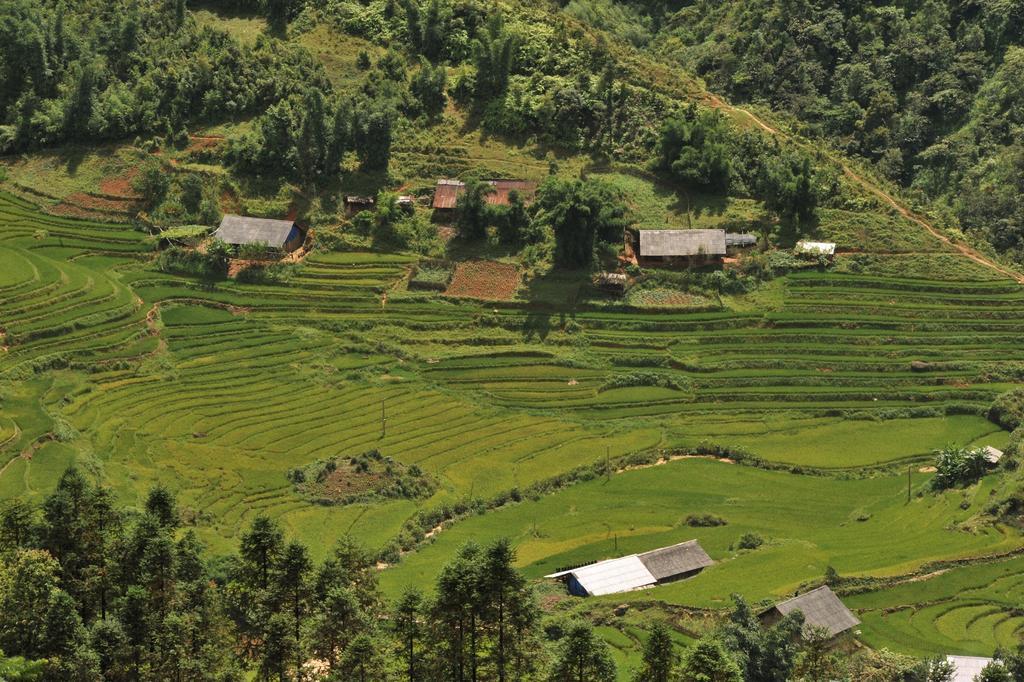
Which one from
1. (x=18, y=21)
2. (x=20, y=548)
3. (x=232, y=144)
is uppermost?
(x=18, y=21)

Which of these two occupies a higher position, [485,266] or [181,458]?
[485,266]

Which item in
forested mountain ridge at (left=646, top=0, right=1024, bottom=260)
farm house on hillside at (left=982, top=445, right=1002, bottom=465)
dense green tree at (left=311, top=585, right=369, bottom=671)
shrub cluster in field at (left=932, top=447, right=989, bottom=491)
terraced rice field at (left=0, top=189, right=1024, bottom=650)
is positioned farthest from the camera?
forested mountain ridge at (left=646, top=0, right=1024, bottom=260)

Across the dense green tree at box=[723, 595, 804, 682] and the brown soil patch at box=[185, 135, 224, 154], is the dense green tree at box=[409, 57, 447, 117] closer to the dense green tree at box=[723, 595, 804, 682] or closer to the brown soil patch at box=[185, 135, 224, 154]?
the brown soil patch at box=[185, 135, 224, 154]

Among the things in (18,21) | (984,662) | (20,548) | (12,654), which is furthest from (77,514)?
(18,21)

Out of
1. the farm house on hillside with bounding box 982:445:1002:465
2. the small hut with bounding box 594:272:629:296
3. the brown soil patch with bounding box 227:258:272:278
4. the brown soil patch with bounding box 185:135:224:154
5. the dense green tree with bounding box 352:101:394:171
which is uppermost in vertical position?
the dense green tree with bounding box 352:101:394:171

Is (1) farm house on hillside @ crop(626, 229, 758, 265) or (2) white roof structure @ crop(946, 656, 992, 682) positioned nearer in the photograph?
(2) white roof structure @ crop(946, 656, 992, 682)

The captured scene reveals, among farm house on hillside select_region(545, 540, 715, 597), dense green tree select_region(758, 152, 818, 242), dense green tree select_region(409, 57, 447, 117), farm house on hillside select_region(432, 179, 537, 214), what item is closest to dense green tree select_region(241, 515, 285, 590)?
farm house on hillside select_region(545, 540, 715, 597)

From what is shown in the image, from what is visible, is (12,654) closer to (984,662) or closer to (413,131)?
(984,662)
